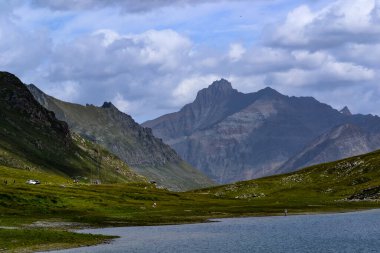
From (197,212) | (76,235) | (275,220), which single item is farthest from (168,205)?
(76,235)

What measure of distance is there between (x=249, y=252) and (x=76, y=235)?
106 ft

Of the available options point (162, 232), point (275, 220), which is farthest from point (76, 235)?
point (275, 220)

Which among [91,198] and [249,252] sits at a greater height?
[91,198]

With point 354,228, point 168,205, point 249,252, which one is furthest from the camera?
point 168,205

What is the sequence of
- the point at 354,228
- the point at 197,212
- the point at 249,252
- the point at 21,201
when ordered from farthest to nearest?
the point at 197,212 < the point at 21,201 < the point at 354,228 < the point at 249,252

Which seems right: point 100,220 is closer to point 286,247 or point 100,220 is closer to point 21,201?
point 21,201

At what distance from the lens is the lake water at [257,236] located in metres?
95.3

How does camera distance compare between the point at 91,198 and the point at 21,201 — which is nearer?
the point at 21,201

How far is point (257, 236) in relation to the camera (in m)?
113

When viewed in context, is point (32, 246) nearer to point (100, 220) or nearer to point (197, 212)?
point (100, 220)

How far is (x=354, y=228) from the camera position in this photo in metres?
123

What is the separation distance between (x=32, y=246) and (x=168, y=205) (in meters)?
101

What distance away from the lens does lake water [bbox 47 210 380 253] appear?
95312 mm

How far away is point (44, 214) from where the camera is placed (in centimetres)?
15025
